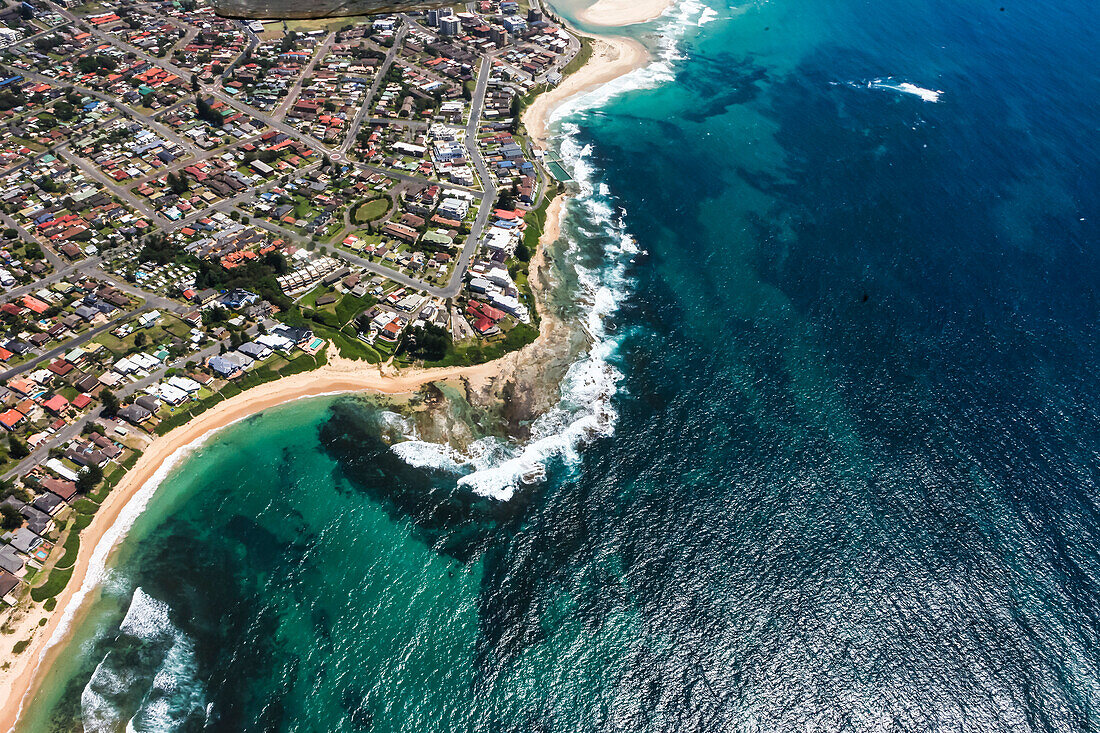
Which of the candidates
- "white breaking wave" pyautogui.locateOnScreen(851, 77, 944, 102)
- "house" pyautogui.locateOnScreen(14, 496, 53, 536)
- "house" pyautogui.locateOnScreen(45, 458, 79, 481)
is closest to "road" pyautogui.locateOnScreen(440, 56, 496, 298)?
"house" pyautogui.locateOnScreen(45, 458, 79, 481)

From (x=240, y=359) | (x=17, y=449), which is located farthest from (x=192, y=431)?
(x=17, y=449)

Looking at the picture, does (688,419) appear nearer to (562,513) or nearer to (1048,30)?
(562,513)

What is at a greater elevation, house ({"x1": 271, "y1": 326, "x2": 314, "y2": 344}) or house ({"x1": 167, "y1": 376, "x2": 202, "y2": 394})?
house ({"x1": 271, "y1": 326, "x2": 314, "y2": 344})

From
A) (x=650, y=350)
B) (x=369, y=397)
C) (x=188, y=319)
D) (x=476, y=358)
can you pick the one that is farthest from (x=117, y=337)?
(x=650, y=350)

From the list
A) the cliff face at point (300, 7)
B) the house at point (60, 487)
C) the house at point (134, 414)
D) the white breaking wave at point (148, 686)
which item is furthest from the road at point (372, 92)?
the white breaking wave at point (148, 686)

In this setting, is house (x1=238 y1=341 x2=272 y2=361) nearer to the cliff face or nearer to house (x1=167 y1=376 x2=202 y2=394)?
house (x1=167 y1=376 x2=202 y2=394)

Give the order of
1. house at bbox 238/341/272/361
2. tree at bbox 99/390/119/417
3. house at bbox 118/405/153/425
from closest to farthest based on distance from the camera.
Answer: house at bbox 118/405/153/425 < tree at bbox 99/390/119/417 < house at bbox 238/341/272/361
